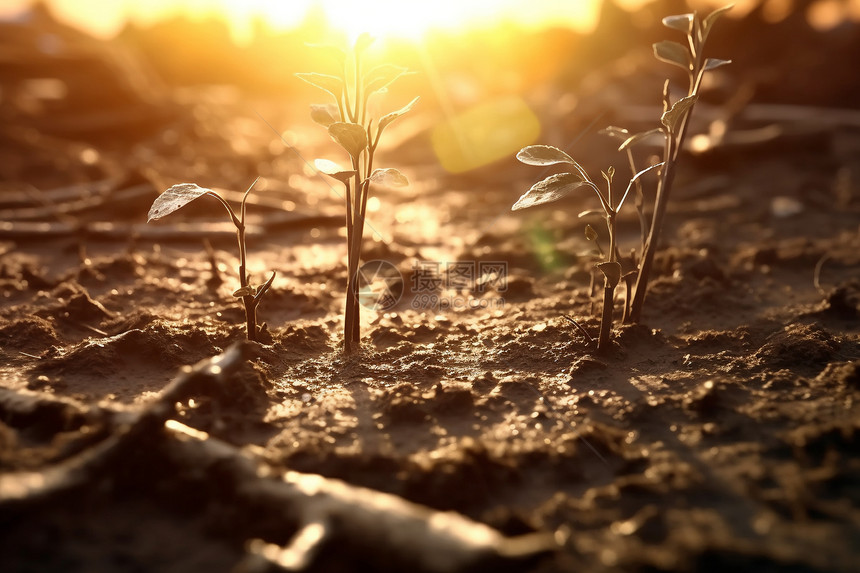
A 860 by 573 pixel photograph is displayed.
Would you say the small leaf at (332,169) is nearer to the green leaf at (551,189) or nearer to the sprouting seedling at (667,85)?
the green leaf at (551,189)

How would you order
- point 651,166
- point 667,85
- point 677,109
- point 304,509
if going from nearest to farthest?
point 304,509 < point 677,109 < point 667,85 < point 651,166

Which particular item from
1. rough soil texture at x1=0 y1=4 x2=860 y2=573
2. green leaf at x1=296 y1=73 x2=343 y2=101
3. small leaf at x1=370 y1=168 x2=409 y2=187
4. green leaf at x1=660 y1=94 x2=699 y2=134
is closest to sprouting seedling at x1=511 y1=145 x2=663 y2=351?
green leaf at x1=660 y1=94 x2=699 y2=134

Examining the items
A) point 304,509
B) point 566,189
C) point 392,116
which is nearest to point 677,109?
point 566,189

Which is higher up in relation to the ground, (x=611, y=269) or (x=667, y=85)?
(x=667, y=85)

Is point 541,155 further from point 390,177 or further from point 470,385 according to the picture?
point 470,385

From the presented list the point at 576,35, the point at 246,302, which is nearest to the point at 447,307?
the point at 246,302

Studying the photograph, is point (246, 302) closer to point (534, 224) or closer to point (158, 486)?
point (158, 486)

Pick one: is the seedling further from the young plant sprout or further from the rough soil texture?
the young plant sprout
